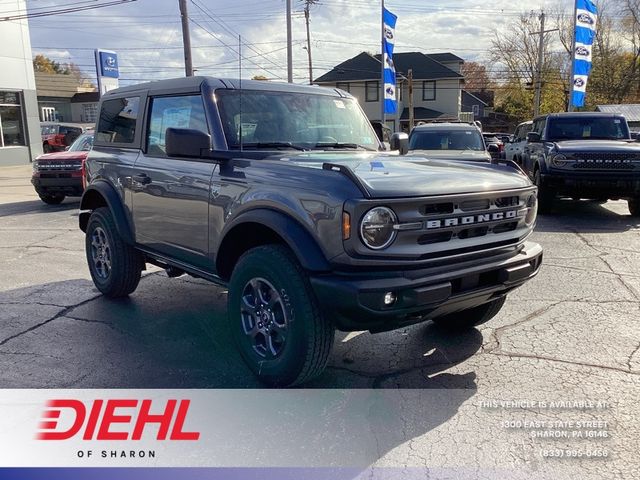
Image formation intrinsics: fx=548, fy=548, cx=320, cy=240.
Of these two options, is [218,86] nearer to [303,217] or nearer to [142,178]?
[142,178]

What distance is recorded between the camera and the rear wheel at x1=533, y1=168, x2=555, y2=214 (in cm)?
1012

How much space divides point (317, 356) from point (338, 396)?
0.42m

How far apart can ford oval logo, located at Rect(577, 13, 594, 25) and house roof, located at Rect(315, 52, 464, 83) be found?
28000 mm

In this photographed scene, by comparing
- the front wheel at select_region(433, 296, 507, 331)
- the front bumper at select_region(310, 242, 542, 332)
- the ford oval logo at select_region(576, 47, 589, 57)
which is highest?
the ford oval logo at select_region(576, 47, 589, 57)

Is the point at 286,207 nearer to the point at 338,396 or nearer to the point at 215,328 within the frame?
the point at 338,396

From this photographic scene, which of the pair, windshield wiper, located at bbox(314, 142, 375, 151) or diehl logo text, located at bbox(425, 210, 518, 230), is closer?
diehl logo text, located at bbox(425, 210, 518, 230)

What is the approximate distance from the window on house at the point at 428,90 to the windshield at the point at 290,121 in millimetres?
48024

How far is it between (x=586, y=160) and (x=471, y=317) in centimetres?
641

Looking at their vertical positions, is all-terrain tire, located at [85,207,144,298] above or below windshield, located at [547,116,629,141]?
below

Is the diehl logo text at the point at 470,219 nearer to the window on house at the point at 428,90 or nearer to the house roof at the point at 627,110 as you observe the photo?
the house roof at the point at 627,110

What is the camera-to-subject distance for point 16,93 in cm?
2362

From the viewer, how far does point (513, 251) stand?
3623mm

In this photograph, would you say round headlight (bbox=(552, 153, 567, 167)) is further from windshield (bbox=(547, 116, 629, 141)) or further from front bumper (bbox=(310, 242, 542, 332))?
front bumper (bbox=(310, 242, 542, 332))

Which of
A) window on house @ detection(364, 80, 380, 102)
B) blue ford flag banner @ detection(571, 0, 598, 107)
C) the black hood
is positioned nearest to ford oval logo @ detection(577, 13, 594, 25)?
blue ford flag banner @ detection(571, 0, 598, 107)
